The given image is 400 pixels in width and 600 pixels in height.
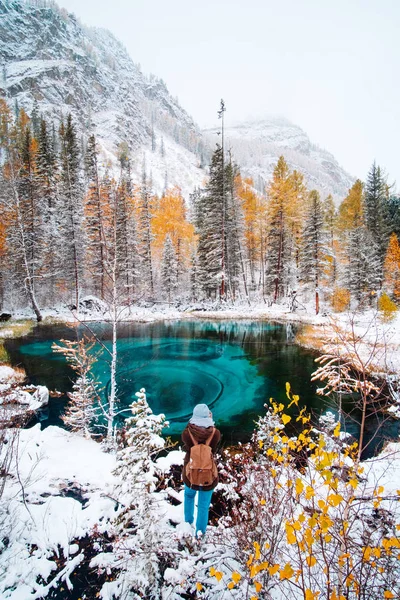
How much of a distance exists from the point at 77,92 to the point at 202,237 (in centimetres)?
9673

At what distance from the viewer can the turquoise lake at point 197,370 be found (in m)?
10.4

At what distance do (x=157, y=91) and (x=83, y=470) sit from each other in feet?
704

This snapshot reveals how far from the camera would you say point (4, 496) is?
165 inches

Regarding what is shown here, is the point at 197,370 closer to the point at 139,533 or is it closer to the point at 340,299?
the point at 139,533

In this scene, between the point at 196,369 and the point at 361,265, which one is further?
the point at 361,265

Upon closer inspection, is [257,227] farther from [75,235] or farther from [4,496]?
A: [4,496]

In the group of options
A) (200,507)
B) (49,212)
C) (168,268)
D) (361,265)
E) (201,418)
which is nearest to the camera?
(200,507)

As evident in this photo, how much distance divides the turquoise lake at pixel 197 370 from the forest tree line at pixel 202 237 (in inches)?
278

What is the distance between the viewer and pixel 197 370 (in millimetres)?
14500

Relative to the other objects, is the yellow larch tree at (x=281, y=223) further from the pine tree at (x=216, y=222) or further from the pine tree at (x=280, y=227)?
the pine tree at (x=216, y=222)

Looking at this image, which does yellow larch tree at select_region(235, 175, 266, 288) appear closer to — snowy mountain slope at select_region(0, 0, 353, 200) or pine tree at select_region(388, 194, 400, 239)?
pine tree at select_region(388, 194, 400, 239)

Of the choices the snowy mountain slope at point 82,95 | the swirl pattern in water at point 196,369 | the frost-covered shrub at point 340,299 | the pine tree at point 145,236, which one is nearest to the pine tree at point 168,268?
the pine tree at point 145,236

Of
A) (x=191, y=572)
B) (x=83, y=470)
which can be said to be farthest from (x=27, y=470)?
(x=191, y=572)

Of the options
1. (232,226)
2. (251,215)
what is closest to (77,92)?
(251,215)
